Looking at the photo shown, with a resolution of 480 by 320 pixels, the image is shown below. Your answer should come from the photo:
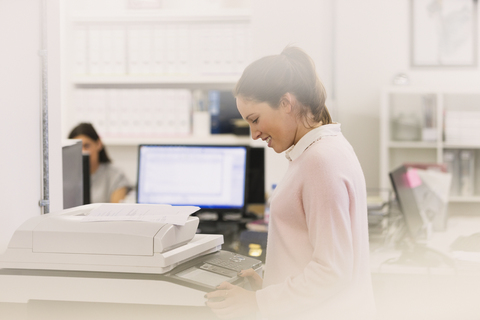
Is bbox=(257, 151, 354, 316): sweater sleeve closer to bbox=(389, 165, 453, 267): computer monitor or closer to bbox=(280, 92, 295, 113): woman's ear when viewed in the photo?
bbox=(280, 92, 295, 113): woman's ear

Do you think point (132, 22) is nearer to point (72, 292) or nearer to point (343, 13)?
point (343, 13)

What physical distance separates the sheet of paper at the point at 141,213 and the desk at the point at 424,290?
0.93 m

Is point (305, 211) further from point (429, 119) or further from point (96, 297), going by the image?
point (429, 119)

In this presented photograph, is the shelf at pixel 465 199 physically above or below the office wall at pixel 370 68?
below

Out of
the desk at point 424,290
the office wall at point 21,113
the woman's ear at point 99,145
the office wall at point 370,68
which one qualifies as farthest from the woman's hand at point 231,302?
the office wall at point 370,68

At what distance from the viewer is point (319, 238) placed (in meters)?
0.96

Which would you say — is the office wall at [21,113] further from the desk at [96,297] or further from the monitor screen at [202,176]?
the monitor screen at [202,176]

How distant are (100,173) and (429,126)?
2290 millimetres

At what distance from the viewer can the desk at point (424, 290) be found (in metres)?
1.76

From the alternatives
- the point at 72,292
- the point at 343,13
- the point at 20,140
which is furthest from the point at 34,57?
the point at 343,13

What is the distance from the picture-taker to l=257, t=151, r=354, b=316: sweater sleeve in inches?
37.5

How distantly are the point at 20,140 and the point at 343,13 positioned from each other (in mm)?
2846

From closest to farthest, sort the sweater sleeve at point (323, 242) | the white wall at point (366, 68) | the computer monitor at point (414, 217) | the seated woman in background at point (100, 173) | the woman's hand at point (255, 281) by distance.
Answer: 1. the sweater sleeve at point (323, 242)
2. the woman's hand at point (255, 281)
3. the computer monitor at point (414, 217)
4. the seated woman in background at point (100, 173)
5. the white wall at point (366, 68)

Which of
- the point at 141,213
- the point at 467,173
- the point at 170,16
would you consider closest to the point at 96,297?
the point at 141,213
